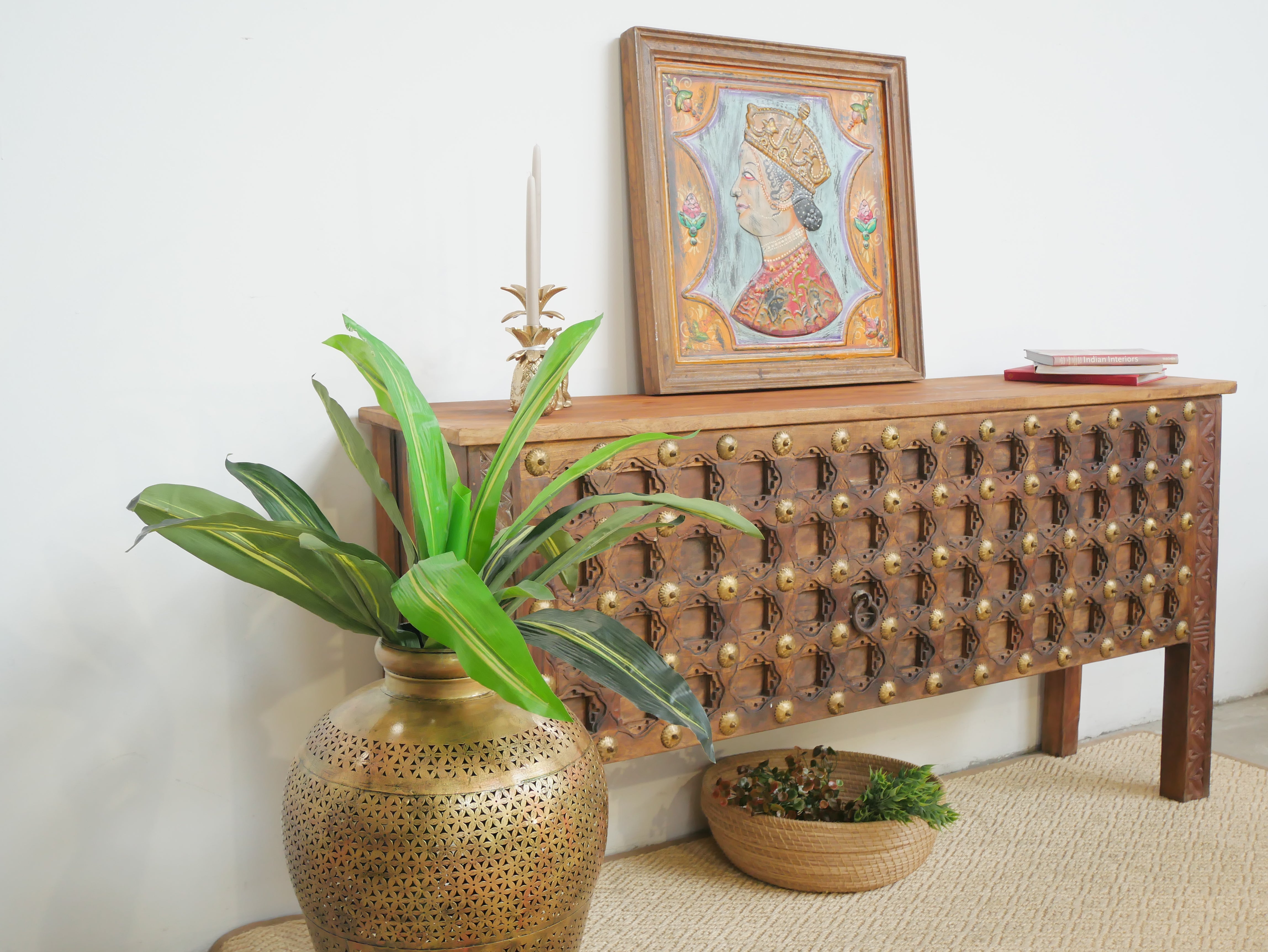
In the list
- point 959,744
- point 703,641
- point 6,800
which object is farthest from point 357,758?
point 959,744

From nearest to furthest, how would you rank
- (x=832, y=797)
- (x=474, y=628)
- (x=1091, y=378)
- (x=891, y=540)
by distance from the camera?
(x=474, y=628) < (x=891, y=540) < (x=832, y=797) < (x=1091, y=378)

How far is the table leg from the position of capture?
2184 millimetres

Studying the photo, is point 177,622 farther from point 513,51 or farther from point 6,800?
point 513,51

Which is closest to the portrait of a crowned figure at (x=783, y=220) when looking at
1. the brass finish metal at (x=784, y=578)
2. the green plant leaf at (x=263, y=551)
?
the brass finish metal at (x=784, y=578)

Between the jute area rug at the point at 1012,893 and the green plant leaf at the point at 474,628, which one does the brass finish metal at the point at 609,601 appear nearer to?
the green plant leaf at the point at 474,628

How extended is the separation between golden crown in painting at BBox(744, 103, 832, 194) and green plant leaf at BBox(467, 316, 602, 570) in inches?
28.9

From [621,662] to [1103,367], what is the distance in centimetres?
117

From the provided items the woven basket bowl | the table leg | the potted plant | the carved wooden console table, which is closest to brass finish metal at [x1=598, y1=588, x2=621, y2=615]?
the carved wooden console table

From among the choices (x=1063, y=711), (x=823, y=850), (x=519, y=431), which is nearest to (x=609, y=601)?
(x=519, y=431)

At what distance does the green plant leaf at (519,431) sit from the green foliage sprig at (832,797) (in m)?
0.78

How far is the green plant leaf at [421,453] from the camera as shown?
1.07 meters

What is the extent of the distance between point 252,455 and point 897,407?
921 millimetres

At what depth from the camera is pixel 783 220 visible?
1.78 m

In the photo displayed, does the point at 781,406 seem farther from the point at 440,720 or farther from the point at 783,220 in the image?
the point at 440,720
